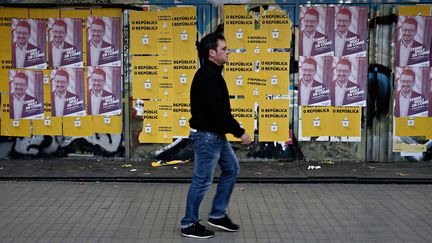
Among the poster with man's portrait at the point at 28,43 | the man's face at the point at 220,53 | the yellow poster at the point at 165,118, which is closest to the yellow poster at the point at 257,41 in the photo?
the yellow poster at the point at 165,118

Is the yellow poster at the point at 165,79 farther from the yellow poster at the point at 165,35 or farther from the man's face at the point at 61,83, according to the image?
the man's face at the point at 61,83

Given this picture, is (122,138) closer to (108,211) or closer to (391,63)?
(108,211)

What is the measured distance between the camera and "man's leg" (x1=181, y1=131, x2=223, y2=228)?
523 cm

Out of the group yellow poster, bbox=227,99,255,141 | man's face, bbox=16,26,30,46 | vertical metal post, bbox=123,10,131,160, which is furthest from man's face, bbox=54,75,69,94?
yellow poster, bbox=227,99,255,141

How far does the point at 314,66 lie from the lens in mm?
9055

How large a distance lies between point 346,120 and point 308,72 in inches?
40.3

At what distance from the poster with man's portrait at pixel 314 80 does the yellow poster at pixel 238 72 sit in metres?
0.85

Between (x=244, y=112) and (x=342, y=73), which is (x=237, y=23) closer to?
(x=244, y=112)

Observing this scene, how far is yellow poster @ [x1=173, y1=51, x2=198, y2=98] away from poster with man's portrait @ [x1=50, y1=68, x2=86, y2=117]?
1.59 metres

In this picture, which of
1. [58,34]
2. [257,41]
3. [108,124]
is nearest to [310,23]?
[257,41]

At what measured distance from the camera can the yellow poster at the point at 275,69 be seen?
29.6 feet

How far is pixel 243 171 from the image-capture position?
28.1ft

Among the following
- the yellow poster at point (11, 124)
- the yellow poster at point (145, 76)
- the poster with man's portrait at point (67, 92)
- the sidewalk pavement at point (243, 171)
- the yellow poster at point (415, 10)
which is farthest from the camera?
the yellow poster at point (11, 124)

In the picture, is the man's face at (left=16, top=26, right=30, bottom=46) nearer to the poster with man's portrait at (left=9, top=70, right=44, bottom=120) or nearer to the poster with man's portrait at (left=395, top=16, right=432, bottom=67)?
the poster with man's portrait at (left=9, top=70, right=44, bottom=120)
